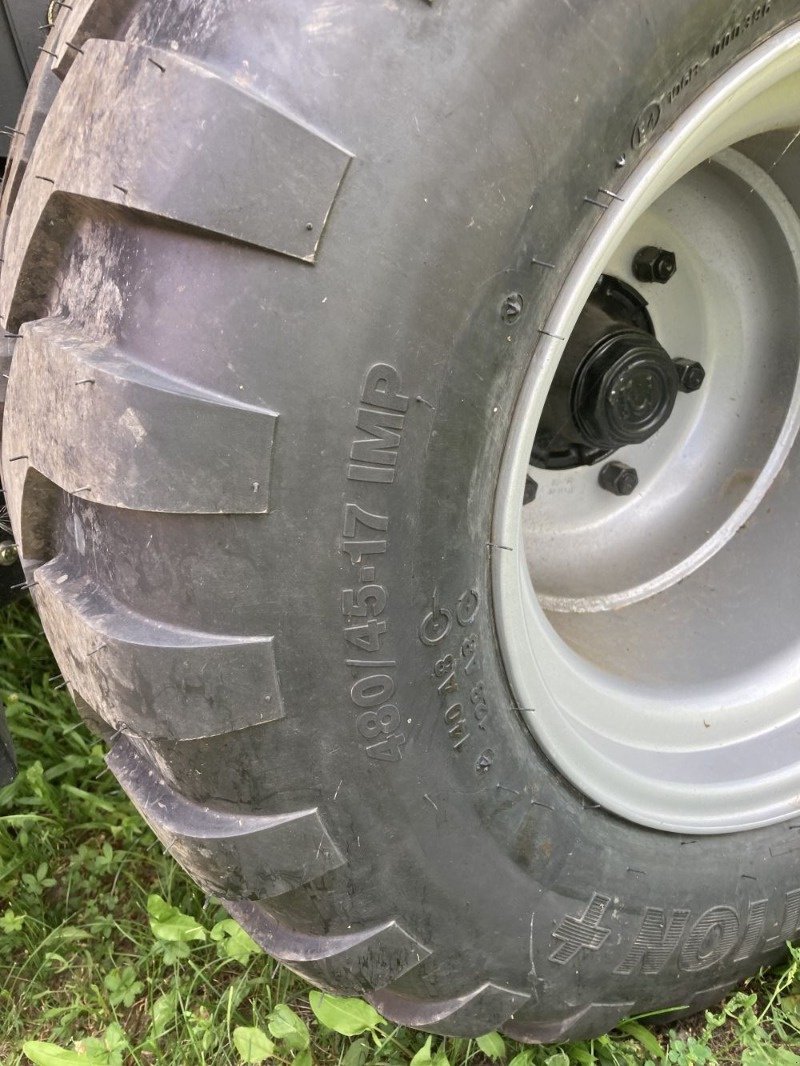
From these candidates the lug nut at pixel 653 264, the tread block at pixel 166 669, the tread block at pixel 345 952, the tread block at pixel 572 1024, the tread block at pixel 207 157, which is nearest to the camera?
the tread block at pixel 207 157

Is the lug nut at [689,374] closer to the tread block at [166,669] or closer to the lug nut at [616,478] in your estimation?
the lug nut at [616,478]

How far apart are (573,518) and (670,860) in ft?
1.80

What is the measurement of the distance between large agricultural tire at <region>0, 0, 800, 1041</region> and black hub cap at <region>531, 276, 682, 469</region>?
292 millimetres

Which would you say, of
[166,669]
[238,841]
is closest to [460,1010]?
[238,841]

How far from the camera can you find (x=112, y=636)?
0.78 metres

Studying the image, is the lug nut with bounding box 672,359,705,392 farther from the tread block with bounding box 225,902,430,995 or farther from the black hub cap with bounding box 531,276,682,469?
the tread block with bounding box 225,902,430,995

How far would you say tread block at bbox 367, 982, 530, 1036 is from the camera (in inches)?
40.2

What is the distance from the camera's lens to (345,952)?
933mm

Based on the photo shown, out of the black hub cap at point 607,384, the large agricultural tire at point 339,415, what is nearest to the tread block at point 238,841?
Result: the large agricultural tire at point 339,415

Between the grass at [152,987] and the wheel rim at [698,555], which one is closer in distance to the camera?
the wheel rim at [698,555]

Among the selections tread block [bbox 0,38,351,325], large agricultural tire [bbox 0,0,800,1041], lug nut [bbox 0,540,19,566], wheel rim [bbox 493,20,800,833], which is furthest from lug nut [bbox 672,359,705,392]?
lug nut [bbox 0,540,19,566]

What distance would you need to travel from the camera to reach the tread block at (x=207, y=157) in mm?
653

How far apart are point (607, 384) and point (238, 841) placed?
719mm

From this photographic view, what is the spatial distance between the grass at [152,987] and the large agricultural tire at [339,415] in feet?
0.81
